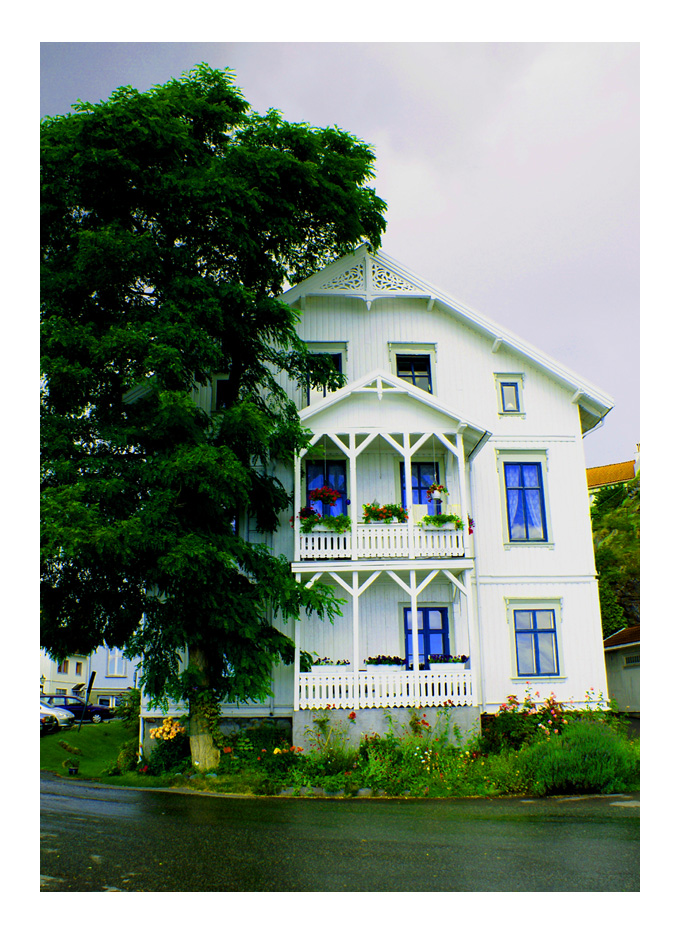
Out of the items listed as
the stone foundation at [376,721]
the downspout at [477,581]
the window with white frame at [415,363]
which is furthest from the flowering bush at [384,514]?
the window with white frame at [415,363]

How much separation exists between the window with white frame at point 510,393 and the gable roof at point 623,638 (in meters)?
11.3

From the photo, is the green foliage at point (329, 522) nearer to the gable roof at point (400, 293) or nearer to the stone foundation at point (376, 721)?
the stone foundation at point (376, 721)

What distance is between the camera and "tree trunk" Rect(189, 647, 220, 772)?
14.2m

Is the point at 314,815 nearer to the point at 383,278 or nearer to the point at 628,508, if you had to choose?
the point at 383,278

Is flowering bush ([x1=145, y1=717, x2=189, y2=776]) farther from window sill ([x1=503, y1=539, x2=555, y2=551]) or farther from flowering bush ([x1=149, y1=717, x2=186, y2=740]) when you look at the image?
window sill ([x1=503, y1=539, x2=555, y2=551])

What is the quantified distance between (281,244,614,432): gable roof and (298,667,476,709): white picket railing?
29.0ft

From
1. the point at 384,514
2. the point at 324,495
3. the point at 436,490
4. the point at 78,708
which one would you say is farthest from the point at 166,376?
the point at 78,708

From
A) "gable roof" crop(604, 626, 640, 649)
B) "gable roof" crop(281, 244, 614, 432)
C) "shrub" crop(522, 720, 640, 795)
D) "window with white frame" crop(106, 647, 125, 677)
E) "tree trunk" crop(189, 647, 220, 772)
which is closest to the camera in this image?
"shrub" crop(522, 720, 640, 795)

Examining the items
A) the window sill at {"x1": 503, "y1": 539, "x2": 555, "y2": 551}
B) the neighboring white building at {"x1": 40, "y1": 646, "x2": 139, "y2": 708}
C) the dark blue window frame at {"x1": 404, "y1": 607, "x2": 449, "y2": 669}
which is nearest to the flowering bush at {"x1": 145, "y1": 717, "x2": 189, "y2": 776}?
the dark blue window frame at {"x1": 404, "y1": 607, "x2": 449, "y2": 669}

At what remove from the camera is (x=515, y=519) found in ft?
59.8

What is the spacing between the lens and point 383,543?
15.8m

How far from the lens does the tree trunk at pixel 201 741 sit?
14.2 meters

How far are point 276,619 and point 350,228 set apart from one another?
33.9ft

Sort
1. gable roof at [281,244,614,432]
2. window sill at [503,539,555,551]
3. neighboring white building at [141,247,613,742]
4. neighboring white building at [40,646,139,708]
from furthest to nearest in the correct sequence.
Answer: neighboring white building at [40,646,139,708] → gable roof at [281,244,614,432] → window sill at [503,539,555,551] → neighboring white building at [141,247,613,742]
